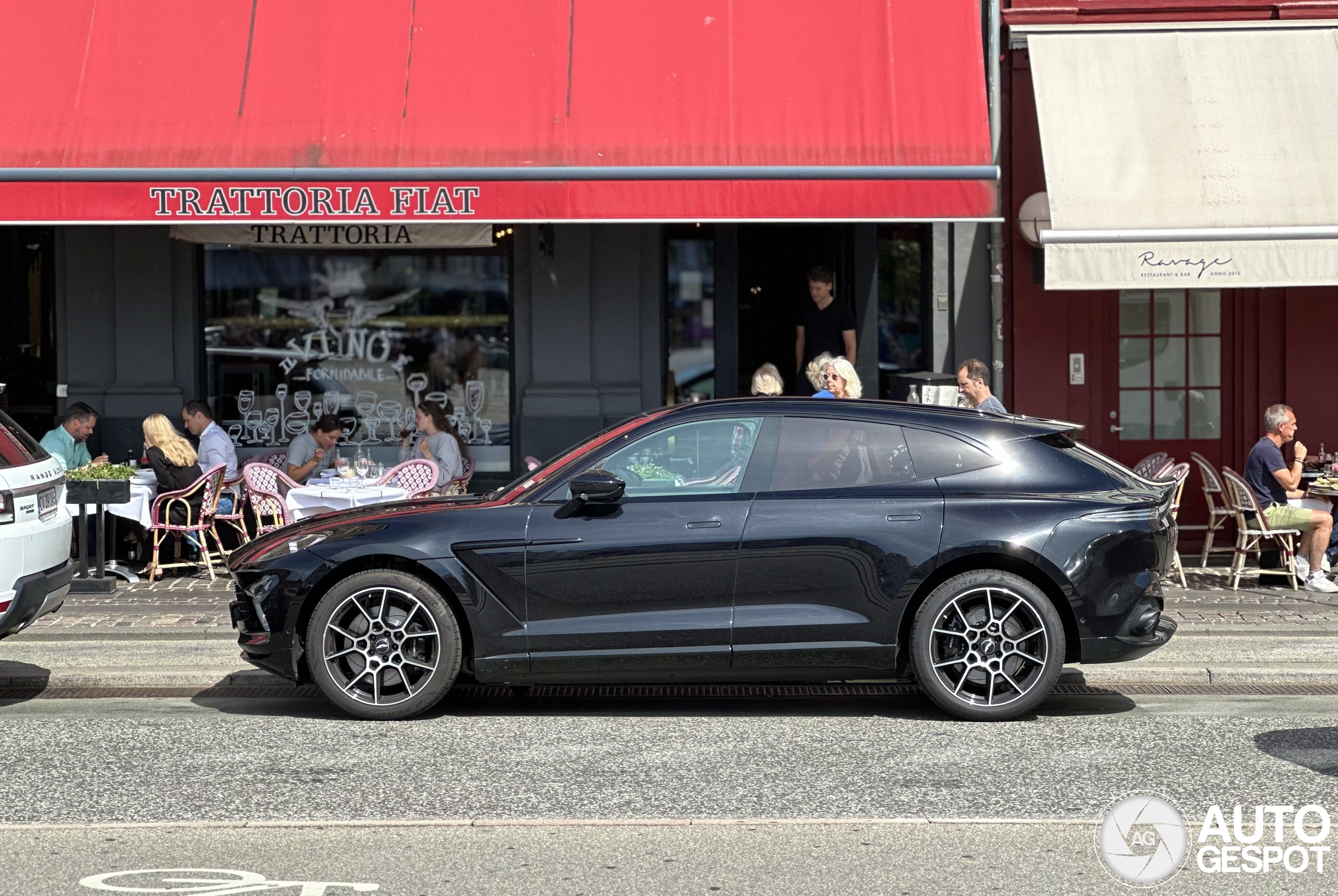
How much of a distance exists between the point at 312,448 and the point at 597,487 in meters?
6.09

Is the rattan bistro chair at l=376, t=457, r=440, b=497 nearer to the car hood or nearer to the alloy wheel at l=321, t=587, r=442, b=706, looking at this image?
the car hood

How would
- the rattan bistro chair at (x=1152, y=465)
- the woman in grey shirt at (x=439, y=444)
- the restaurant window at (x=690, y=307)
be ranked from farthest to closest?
1. the restaurant window at (x=690, y=307)
2. the woman in grey shirt at (x=439, y=444)
3. the rattan bistro chair at (x=1152, y=465)

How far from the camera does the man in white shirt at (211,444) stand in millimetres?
12055

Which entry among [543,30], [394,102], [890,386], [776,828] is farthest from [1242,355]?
[776,828]

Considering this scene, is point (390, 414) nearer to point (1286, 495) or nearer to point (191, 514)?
point (191, 514)

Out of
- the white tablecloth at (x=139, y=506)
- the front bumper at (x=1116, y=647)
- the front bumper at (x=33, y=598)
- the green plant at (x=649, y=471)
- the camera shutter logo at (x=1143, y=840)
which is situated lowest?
the camera shutter logo at (x=1143, y=840)

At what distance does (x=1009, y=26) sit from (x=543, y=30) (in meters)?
3.99

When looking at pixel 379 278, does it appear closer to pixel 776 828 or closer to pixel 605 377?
pixel 605 377

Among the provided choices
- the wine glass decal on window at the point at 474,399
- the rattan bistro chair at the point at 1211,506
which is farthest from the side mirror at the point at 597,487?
the wine glass decal on window at the point at 474,399

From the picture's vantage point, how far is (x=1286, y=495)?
38.0 feet

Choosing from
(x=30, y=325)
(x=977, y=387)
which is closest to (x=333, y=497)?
(x=30, y=325)

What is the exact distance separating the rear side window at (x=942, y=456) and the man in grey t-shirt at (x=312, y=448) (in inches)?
244

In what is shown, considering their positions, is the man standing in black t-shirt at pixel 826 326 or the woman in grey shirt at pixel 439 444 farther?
the man standing in black t-shirt at pixel 826 326

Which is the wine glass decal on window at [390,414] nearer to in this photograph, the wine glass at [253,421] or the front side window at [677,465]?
the wine glass at [253,421]
